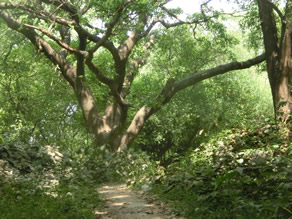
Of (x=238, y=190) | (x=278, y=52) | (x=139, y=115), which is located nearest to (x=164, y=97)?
(x=139, y=115)

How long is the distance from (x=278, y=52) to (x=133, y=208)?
10191 millimetres

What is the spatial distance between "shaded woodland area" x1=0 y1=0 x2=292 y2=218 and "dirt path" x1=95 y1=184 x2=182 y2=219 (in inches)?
8.5

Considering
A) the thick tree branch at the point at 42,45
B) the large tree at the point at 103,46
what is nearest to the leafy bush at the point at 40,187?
the large tree at the point at 103,46

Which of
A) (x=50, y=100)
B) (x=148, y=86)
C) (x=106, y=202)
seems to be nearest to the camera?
(x=106, y=202)

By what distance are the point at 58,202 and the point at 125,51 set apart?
9.14m

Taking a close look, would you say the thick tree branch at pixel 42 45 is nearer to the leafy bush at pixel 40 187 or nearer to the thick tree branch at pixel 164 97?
the thick tree branch at pixel 164 97

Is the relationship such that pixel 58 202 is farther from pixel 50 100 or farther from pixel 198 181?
pixel 50 100

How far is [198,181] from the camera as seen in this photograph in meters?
6.08

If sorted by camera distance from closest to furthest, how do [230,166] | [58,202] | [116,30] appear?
[58,202], [230,166], [116,30]

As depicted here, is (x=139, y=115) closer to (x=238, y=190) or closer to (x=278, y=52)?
(x=278, y=52)

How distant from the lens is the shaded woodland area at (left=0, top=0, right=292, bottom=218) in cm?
564

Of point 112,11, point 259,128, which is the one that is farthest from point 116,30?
point 259,128

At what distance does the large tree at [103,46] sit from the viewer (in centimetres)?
1128

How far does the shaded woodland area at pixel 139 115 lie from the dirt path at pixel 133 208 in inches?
8.5
